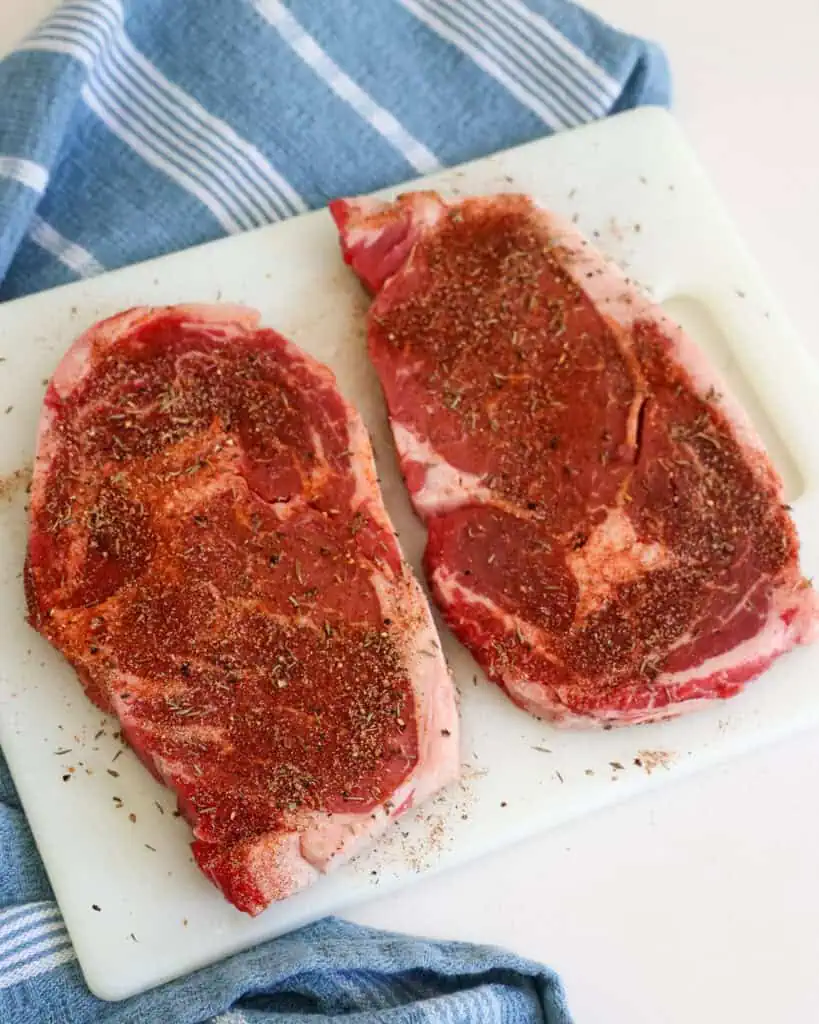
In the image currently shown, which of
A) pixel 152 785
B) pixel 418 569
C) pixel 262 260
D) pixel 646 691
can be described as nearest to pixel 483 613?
pixel 418 569

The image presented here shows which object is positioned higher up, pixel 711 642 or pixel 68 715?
pixel 711 642

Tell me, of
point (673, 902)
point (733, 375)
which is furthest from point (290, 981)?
point (733, 375)

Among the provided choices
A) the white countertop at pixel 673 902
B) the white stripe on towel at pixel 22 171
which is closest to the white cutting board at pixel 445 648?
the white countertop at pixel 673 902

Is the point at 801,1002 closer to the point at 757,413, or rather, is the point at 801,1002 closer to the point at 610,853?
the point at 610,853

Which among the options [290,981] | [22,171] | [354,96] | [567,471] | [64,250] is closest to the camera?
[290,981]

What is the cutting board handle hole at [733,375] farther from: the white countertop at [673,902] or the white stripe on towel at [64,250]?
the white stripe on towel at [64,250]

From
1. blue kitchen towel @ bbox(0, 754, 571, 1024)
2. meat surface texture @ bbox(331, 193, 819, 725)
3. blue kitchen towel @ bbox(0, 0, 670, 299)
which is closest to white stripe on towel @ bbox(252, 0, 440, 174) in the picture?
blue kitchen towel @ bbox(0, 0, 670, 299)

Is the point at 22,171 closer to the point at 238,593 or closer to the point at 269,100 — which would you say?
the point at 269,100
